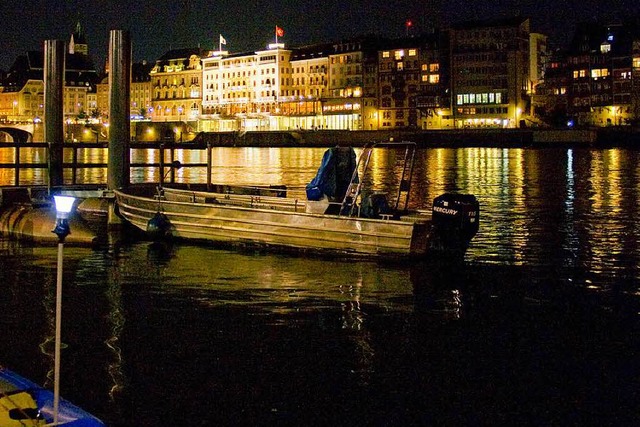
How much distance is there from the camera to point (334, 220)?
20.5m

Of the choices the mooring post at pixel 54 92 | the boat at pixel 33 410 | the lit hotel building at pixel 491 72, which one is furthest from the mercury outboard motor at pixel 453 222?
the lit hotel building at pixel 491 72

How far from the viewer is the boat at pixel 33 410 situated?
6.50 metres

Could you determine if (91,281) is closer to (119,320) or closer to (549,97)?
(119,320)

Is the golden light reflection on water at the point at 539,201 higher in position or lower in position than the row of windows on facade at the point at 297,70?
lower

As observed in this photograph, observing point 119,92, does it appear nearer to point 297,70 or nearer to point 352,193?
point 352,193

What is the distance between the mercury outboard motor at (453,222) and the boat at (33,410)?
13374 millimetres

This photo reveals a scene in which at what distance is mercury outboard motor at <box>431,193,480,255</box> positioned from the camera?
1938cm

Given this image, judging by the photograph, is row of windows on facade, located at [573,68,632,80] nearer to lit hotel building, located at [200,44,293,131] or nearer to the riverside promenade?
the riverside promenade

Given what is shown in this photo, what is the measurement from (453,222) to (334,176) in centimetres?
318

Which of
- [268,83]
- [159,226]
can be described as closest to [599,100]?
[268,83]

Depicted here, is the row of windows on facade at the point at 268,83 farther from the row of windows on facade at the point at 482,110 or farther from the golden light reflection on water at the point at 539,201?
the golden light reflection on water at the point at 539,201

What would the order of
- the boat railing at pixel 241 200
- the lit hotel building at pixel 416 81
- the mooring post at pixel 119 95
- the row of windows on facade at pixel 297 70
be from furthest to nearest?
the row of windows on facade at pixel 297 70, the lit hotel building at pixel 416 81, the mooring post at pixel 119 95, the boat railing at pixel 241 200

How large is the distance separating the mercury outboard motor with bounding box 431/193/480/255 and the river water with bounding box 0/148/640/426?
0.56m

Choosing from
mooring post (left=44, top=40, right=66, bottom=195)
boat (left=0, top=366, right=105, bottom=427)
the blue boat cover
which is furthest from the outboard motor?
boat (left=0, top=366, right=105, bottom=427)
